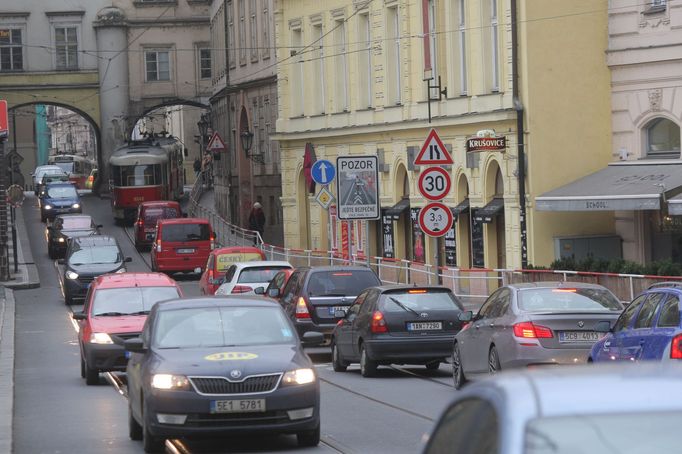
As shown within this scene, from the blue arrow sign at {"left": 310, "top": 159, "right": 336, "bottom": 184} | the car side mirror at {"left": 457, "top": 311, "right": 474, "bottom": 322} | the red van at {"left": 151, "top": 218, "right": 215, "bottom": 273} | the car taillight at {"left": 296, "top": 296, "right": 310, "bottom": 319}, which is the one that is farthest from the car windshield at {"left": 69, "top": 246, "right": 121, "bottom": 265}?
the car side mirror at {"left": 457, "top": 311, "right": 474, "bottom": 322}

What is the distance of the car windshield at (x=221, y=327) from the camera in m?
14.3

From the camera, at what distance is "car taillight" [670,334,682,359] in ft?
45.7

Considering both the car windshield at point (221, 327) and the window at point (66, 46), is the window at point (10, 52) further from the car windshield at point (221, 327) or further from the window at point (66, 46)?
the car windshield at point (221, 327)

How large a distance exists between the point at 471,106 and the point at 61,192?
36299 mm

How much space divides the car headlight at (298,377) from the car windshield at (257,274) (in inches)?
703

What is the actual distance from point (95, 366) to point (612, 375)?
16489 mm

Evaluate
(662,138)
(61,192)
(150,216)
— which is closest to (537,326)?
(662,138)

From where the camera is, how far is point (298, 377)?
1361 centimetres

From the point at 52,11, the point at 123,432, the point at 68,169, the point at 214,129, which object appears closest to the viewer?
the point at 123,432

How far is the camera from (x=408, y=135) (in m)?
43.4

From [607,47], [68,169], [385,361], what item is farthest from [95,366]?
[68,169]

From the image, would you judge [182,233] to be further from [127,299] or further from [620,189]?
[127,299]

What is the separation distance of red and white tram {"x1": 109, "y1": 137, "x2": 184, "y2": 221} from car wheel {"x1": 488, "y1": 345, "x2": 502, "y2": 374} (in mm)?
52970

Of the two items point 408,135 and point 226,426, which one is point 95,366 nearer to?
point 226,426
